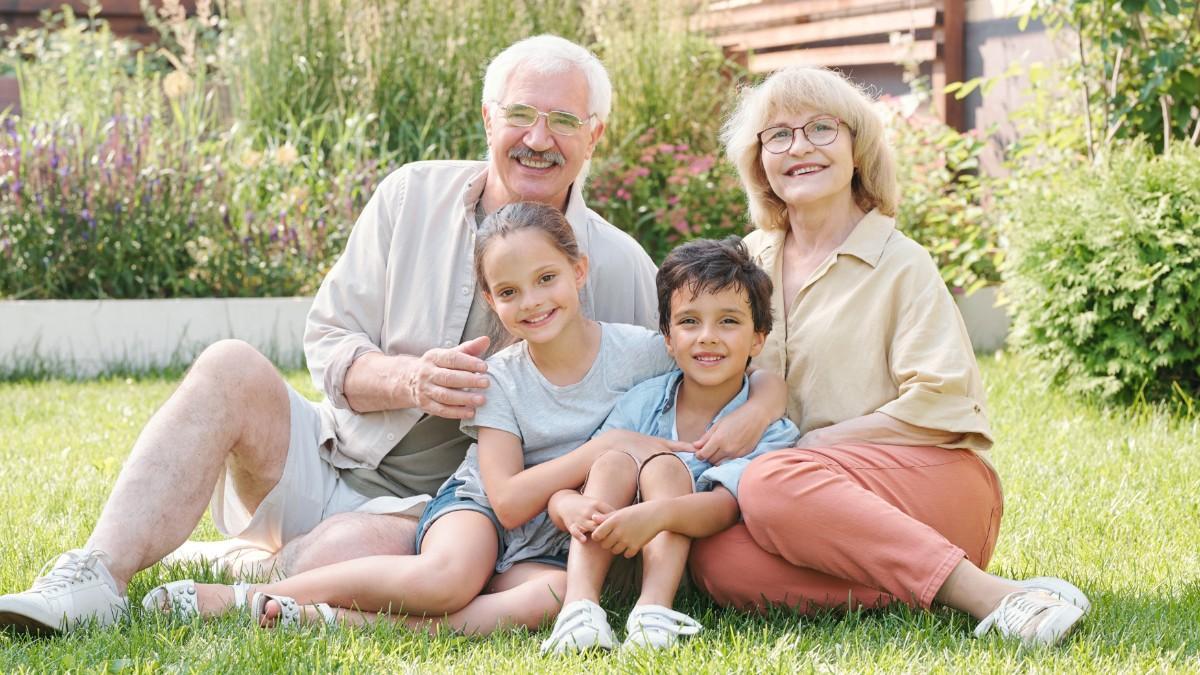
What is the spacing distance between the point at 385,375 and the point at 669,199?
164 inches

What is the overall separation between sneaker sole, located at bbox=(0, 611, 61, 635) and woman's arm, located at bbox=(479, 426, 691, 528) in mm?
907

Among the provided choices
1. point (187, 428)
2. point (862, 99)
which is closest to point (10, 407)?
point (187, 428)

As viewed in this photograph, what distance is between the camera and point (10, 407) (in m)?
5.33

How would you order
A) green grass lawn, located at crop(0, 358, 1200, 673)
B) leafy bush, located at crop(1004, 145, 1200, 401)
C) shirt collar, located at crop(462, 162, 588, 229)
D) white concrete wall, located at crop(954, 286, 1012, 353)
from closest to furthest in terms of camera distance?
1. green grass lawn, located at crop(0, 358, 1200, 673)
2. shirt collar, located at crop(462, 162, 588, 229)
3. leafy bush, located at crop(1004, 145, 1200, 401)
4. white concrete wall, located at crop(954, 286, 1012, 353)

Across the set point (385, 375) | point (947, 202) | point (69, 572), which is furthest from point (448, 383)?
point (947, 202)

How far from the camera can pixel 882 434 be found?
2896mm

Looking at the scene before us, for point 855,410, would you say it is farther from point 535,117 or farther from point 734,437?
point 535,117

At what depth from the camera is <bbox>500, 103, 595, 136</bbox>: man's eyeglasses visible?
315 cm

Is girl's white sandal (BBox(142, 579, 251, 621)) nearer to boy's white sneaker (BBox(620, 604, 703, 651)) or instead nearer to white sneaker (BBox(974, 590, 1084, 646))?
boy's white sneaker (BBox(620, 604, 703, 651))

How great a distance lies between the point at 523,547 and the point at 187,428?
0.77 m

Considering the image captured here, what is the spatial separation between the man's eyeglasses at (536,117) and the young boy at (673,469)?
0.43m

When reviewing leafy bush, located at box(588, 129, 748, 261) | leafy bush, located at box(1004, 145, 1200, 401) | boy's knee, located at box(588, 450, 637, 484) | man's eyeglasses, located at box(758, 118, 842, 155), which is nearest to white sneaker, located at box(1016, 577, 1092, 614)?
boy's knee, located at box(588, 450, 637, 484)

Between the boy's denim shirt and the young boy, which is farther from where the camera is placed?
the boy's denim shirt

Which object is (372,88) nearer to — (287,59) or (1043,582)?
(287,59)
